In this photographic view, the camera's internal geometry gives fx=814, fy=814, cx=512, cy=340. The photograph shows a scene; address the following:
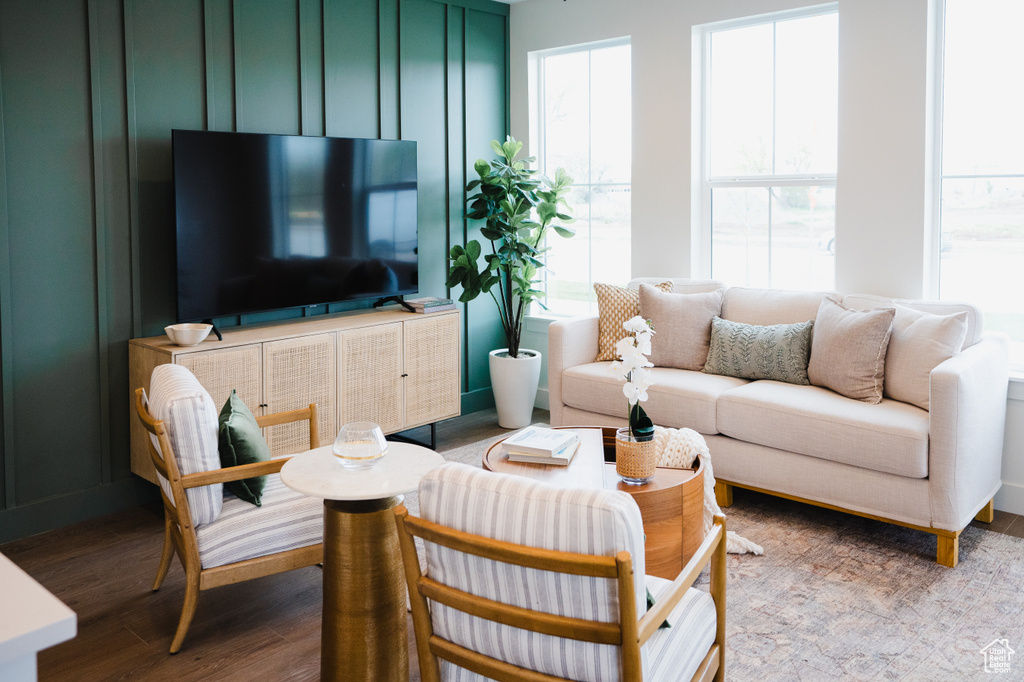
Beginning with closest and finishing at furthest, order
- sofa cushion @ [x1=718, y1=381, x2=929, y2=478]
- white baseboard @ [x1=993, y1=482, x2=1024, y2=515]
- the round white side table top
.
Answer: the round white side table top, sofa cushion @ [x1=718, y1=381, x2=929, y2=478], white baseboard @ [x1=993, y1=482, x2=1024, y2=515]

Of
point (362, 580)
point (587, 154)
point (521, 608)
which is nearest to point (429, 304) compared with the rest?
point (587, 154)

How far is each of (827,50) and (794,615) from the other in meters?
2.93

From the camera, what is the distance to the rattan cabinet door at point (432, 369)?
179 inches

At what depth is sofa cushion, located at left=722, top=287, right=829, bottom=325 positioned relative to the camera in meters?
4.08

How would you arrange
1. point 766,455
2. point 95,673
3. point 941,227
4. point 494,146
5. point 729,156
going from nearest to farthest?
point 95,673, point 766,455, point 941,227, point 729,156, point 494,146

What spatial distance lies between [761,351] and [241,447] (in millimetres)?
2504

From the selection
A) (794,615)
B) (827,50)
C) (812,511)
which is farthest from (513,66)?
(794,615)

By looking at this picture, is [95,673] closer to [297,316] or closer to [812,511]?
[297,316]

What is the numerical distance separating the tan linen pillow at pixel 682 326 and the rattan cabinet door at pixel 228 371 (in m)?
1.98

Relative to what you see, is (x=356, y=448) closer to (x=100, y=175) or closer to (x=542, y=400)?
(x=100, y=175)

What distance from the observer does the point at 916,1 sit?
3.82 m

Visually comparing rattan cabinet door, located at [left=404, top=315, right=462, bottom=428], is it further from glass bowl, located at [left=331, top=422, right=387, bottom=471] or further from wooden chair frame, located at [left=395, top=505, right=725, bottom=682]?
wooden chair frame, located at [left=395, top=505, right=725, bottom=682]

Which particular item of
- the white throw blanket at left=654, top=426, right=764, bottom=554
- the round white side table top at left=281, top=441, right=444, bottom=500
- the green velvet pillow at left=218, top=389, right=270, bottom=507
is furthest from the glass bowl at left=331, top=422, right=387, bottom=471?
the white throw blanket at left=654, top=426, right=764, bottom=554

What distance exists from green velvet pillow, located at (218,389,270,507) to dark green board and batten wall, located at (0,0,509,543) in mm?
1264
